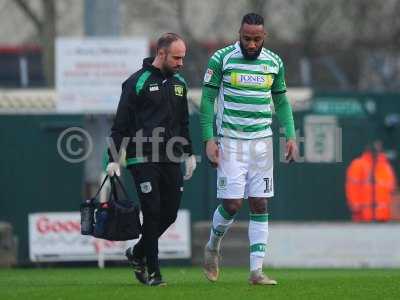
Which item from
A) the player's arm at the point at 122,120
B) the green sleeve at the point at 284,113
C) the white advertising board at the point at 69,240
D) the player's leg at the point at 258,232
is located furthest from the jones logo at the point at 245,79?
the white advertising board at the point at 69,240

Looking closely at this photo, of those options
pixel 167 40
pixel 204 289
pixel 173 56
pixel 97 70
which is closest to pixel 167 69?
pixel 173 56

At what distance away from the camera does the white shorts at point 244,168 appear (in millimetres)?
12148

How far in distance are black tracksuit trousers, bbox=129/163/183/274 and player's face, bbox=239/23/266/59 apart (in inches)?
46.7

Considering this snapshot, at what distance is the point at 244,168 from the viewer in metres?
12.2

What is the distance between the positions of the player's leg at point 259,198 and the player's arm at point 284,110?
182 millimetres

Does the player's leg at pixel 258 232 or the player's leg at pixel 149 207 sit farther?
the player's leg at pixel 258 232

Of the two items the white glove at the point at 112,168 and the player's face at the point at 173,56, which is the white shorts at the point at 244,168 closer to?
the player's face at the point at 173,56

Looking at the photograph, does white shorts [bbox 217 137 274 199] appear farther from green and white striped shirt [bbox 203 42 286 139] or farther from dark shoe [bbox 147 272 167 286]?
dark shoe [bbox 147 272 167 286]

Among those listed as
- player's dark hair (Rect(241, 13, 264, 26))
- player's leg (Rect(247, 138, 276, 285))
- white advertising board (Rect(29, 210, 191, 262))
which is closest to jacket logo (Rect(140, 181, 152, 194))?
player's leg (Rect(247, 138, 276, 285))

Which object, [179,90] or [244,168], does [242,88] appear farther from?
[244,168]

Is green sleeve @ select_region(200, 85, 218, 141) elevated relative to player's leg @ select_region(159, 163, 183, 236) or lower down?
elevated

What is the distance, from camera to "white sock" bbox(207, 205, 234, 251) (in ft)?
40.5

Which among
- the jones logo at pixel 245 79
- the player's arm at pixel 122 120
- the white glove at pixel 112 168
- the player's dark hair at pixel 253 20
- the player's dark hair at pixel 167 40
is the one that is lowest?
the white glove at pixel 112 168

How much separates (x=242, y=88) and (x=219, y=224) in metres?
1.26
